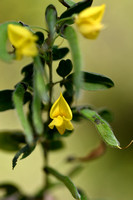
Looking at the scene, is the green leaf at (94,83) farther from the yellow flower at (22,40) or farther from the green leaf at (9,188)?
the green leaf at (9,188)

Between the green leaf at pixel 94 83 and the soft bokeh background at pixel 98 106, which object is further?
the soft bokeh background at pixel 98 106

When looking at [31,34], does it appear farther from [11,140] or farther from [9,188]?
[9,188]

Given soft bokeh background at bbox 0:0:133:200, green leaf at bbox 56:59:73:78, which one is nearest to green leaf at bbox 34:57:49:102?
green leaf at bbox 56:59:73:78

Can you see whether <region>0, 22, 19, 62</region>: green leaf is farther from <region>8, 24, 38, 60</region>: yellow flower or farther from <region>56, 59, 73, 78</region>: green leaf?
<region>56, 59, 73, 78</region>: green leaf

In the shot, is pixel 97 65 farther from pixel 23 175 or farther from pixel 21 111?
pixel 21 111

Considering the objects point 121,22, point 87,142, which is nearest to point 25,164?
point 87,142

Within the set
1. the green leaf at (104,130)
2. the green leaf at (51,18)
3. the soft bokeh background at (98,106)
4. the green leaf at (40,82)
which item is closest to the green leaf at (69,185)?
the green leaf at (104,130)
